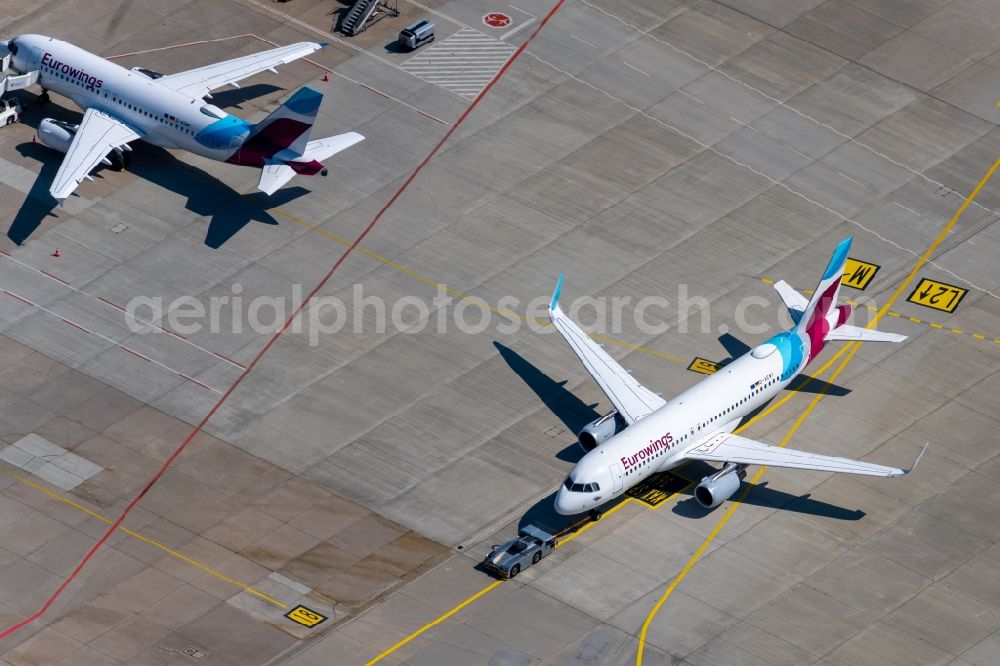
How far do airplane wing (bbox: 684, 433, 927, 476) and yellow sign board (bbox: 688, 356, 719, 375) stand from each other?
8123 millimetres

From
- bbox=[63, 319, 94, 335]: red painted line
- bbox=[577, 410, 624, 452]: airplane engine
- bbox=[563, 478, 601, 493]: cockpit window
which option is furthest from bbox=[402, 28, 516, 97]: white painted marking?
bbox=[563, 478, 601, 493]: cockpit window

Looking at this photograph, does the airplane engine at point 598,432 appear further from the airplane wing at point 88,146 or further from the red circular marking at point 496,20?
the red circular marking at point 496,20

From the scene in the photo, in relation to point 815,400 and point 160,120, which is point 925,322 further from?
point 160,120

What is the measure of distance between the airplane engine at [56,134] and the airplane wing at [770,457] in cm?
4894

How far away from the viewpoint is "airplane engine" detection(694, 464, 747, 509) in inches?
4028

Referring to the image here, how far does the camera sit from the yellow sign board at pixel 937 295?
11944 centimetres

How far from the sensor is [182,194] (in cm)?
12631

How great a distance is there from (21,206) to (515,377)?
35.6 metres

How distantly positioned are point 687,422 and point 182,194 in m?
40.9

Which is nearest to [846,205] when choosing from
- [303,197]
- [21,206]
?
[303,197]

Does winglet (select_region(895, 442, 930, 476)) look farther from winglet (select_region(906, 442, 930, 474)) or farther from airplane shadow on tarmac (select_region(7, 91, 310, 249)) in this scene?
airplane shadow on tarmac (select_region(7, 91, 310, 249))

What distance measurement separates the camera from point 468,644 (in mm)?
96188

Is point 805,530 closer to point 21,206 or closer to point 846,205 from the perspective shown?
point 846,205

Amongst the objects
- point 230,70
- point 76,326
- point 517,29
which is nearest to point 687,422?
point 76,326
